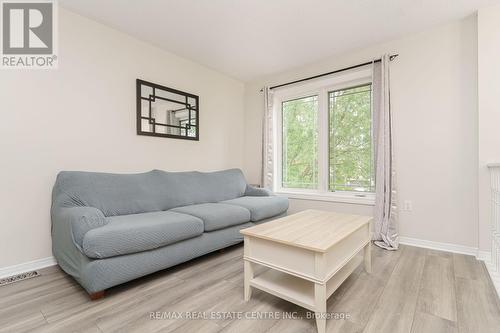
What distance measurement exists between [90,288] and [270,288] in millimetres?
1174

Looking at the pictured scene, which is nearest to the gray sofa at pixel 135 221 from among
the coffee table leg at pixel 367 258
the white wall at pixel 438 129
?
the coffee table leg at pixel 367 258

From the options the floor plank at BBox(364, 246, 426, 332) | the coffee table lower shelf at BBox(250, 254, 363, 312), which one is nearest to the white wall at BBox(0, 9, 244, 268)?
the coffee table lower shelf at BBox(250, 254, 363, 312)

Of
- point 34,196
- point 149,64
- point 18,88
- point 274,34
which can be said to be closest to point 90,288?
point 34,196

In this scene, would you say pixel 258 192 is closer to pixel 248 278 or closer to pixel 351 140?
pixel 351 140

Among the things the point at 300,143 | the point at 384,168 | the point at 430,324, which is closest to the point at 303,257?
the point at 430,324

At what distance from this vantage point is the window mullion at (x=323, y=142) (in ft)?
11.2

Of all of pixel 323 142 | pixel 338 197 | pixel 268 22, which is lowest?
pixel 338 197

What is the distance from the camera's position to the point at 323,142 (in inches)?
135

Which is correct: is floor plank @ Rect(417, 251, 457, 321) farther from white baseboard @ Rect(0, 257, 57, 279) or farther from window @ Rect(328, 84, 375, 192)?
white baseboard @ Rect(0, 257, 57, 279)

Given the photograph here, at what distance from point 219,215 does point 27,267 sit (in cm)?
169

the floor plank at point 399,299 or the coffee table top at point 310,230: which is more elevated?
the coffee table top at point 310,230

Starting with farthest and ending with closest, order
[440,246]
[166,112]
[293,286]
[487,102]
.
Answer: [166,112], [440,246], [487,102], [293,286]

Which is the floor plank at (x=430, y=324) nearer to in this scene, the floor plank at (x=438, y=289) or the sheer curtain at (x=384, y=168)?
the floor plank at (x=438, y=289)

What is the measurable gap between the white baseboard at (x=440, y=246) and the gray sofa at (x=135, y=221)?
4.83ft
